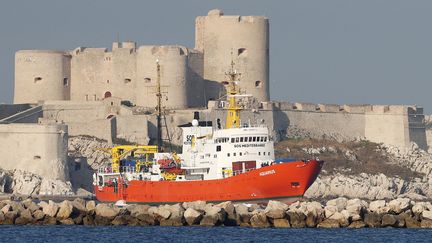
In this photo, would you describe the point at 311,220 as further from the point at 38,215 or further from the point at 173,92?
the point at 173,92

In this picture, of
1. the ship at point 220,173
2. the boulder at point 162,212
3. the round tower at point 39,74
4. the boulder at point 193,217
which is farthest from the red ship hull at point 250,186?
the round tower at point 39,74

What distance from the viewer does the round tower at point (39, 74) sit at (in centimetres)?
8969

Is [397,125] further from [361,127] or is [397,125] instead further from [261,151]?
[261,151]

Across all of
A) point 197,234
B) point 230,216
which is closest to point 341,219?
point 230,216

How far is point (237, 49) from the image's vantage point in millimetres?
89312

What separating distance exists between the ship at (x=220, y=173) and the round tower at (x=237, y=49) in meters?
15.5

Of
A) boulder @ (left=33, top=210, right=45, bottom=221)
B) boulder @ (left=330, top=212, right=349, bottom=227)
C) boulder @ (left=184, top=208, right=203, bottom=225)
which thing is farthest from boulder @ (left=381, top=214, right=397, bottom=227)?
boulder @ (left=33, top=210, right=45, bottom=221)

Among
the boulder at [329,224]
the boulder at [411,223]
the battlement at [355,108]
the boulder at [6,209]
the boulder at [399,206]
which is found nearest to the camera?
the boulder at [329,224]

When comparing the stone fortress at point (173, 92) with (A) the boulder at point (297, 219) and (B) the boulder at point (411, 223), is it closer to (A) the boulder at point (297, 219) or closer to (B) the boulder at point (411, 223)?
(A) the boulder at point (297, 219)

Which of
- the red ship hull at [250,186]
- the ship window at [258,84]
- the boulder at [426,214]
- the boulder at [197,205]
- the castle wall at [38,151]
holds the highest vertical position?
the ship window at [258,84]

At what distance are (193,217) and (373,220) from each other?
18.5ft

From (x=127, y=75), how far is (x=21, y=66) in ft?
16.1

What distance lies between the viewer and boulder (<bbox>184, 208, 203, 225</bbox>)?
61.3 meters

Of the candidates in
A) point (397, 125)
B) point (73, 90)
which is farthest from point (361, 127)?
point (73, 90)
